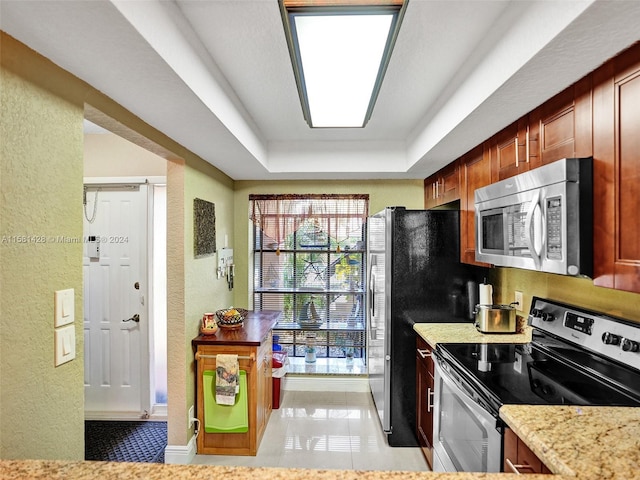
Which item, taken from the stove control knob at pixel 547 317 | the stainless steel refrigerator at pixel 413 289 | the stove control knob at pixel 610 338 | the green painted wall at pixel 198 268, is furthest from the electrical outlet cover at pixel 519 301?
the green painted wall at pixel 198 268

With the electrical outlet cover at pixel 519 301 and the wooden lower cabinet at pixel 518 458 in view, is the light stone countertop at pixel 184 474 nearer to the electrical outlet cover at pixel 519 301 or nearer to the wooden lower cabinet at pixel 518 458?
the wooden lower cabinet at pixel 518 458

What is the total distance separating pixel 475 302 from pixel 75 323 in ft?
8.44

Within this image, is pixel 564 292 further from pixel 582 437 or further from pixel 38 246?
pixel 38 246

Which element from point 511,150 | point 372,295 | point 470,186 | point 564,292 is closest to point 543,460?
point 564,292

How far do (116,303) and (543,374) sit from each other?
3160 mm

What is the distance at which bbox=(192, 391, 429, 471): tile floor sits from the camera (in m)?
2.65

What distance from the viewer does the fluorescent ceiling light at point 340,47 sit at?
1311 mm

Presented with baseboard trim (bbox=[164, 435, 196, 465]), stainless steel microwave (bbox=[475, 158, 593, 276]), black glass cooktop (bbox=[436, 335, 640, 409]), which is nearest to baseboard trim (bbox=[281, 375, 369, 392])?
baseboard trim (bbox=[164, 435, 196, 465])

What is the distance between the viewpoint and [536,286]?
94.0 inches

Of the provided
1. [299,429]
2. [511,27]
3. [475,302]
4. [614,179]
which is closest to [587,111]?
[614,179]

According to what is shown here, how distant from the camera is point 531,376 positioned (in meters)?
1.69

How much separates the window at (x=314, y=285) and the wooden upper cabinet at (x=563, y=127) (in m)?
2.34

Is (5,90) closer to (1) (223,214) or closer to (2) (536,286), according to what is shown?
(1) (223,214)

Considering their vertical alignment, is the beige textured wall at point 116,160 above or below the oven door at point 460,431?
above
